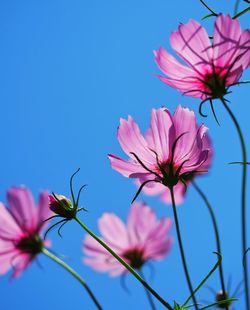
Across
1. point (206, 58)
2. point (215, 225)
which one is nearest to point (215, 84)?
point (206, 58)

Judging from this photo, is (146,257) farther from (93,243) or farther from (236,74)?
(236,74)

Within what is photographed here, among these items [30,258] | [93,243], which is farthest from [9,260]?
[93,243]

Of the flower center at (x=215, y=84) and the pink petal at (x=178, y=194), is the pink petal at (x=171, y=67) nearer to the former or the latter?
the flower center at (x=215, y=84)

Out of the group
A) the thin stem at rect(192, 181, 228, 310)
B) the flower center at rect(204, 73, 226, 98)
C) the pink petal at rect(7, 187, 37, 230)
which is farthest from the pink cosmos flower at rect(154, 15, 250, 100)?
the pink petal at rect(7, 187, 37, 230)

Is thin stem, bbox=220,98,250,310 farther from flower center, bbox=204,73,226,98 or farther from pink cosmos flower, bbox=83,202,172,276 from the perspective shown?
pink cosmos flower, bbox=83,202,172,276

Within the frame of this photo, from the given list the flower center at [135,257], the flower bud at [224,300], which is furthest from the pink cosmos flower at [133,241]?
the flower bud at [224,300]

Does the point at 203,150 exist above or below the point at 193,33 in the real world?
below

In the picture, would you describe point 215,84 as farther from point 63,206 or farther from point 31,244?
point 31,244
